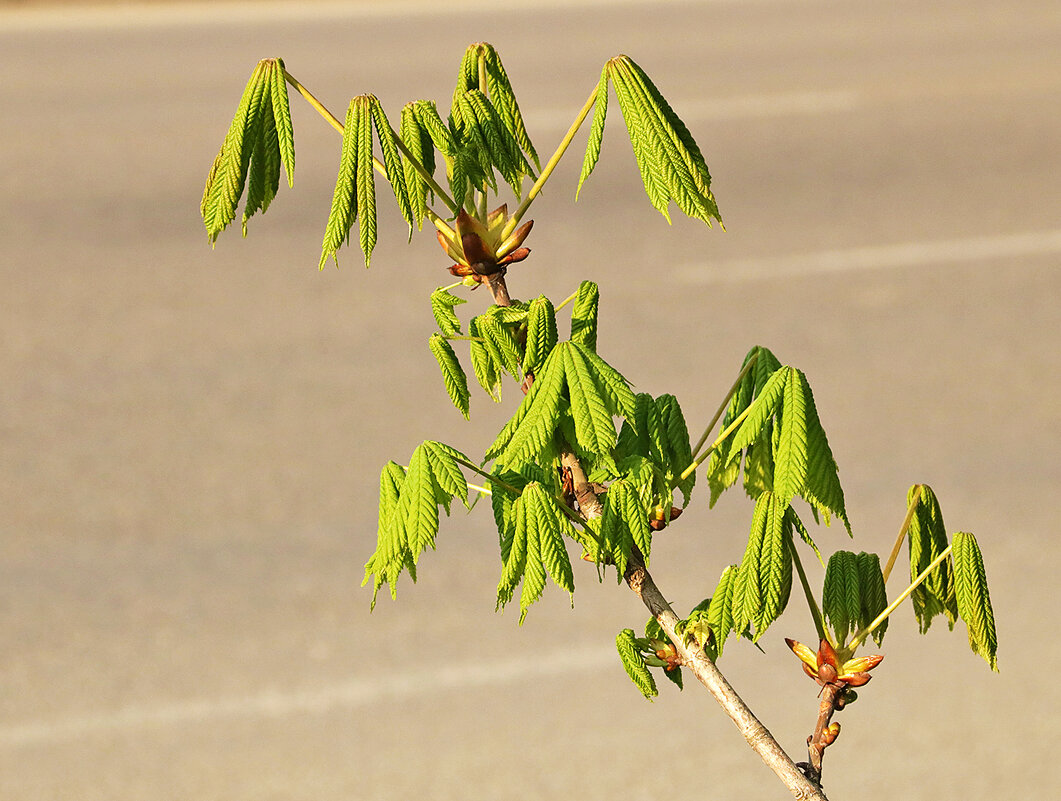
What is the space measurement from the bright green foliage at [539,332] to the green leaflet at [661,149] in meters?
0.15

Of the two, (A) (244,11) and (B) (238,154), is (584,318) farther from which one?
(A) (244,11)

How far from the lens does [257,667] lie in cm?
509

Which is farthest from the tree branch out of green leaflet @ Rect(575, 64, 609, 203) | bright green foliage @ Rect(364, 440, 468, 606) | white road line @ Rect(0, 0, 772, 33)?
Answer: white road line @ Rect(0, 0, 772, 33)

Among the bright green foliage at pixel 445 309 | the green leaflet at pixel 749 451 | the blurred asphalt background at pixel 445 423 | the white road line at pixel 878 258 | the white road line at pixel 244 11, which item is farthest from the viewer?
the white road line at pixel 244 11

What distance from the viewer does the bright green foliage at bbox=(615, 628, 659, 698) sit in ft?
4.96

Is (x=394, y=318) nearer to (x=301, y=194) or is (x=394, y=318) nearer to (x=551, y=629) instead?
(x=301, y=194)

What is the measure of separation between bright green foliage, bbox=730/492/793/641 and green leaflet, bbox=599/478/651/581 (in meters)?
0.11

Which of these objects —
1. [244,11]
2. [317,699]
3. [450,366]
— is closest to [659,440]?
[450,366]

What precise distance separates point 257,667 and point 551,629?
3.82ft

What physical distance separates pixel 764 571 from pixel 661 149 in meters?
0.46

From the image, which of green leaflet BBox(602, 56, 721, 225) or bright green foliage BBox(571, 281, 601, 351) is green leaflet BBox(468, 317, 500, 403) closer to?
bright green foliage BBox(571, 281, 601, 351)

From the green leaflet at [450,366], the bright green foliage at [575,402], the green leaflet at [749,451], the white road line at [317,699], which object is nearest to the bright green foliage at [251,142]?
the green leaflet at [450,366]

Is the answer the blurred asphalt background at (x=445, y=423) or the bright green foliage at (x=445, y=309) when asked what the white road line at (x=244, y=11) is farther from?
the bright green foliage at (x=445, y=309)

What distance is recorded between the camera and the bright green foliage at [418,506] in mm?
1440
